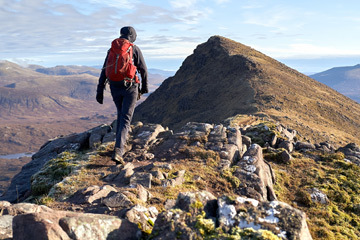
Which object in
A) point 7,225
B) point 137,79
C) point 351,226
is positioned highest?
point 137,79

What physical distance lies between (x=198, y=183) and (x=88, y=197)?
166 inches

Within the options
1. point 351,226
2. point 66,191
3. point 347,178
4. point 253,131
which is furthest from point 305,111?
point 66,191

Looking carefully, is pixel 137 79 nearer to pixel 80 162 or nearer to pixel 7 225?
pixel 80 162

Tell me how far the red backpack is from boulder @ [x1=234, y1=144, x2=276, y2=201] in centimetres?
618

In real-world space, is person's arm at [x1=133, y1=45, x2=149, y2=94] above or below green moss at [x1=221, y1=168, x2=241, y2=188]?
above

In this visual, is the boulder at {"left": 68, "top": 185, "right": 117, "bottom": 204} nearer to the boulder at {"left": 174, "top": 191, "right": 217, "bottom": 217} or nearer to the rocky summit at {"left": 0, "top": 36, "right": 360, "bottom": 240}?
the rocky summit at {"left": 0, "top": 36, "right": 360, "bottom": 240}

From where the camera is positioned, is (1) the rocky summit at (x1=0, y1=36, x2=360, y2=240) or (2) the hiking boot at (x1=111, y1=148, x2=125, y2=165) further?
(2) the hiking boot at (x1=111, y1=148, x2=125, y2=165)

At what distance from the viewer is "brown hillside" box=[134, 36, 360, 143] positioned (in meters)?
58.8

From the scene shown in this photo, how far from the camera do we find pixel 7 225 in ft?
19.0

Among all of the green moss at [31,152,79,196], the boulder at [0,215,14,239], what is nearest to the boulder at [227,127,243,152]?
the green moss at [31,152,79,196]

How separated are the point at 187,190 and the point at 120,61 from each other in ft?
18.6

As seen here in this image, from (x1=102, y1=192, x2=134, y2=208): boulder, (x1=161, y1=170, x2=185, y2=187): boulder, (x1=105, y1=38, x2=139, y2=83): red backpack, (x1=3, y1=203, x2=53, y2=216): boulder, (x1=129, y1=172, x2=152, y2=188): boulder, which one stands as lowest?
(x1=161, y1=170, x2=185, y2=187): boulder

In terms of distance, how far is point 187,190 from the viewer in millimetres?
9719

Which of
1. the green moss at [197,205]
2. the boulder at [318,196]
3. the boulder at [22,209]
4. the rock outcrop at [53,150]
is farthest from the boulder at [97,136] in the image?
the boulder at [318,196]
